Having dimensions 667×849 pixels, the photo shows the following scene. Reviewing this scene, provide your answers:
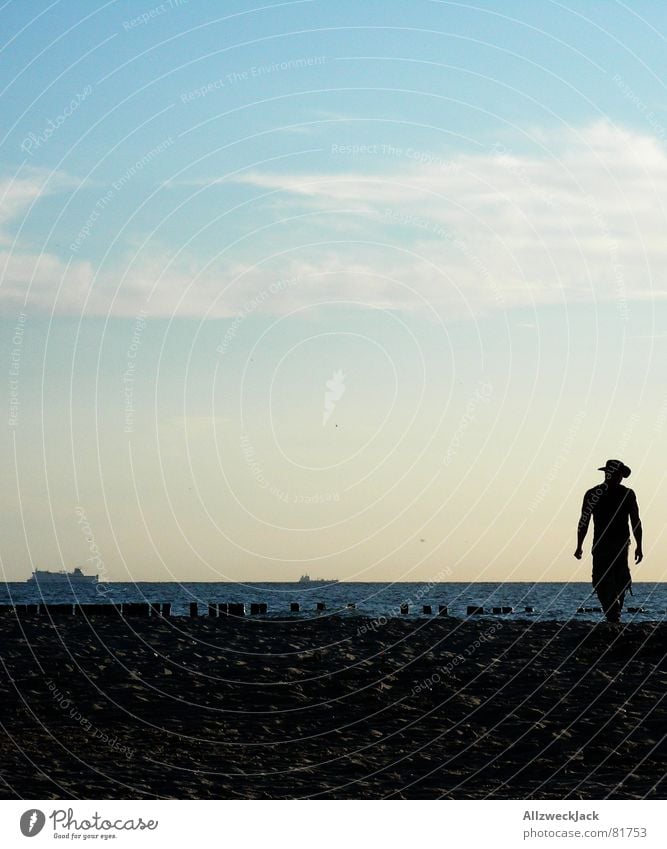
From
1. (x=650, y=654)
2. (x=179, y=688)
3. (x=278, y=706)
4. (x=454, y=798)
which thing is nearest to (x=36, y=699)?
(x=179, y=688)

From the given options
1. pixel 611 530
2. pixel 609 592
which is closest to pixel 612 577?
pixel 609 592

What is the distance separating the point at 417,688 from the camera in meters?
19.3

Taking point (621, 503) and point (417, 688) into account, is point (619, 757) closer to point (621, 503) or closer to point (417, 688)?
point (417, 688)

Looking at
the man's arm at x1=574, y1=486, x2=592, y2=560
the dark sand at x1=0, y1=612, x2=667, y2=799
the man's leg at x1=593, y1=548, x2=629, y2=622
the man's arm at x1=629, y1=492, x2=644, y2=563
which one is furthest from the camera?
the man's leg at x1=593, y1=548, x2=629, y2=622

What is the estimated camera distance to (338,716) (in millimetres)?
17734

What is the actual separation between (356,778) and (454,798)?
122 cm

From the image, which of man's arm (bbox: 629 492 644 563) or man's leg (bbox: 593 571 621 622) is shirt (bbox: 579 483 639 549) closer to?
man's arm (bbox: 629 492 644 563)

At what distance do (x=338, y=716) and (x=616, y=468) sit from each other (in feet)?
32.3

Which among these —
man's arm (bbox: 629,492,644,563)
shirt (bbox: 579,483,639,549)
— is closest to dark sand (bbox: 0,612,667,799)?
man's arm (bbox: 629,492,644,563)

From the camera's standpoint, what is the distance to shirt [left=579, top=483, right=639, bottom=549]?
25844mm

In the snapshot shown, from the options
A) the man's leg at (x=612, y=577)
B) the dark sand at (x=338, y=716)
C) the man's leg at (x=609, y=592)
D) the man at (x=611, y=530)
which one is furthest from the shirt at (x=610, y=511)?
the dark sand at (x=338, y=716)

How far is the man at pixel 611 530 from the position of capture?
1012 inches

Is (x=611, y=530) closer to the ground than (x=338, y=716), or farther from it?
farther from it

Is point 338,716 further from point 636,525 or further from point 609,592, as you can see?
point 609,592
